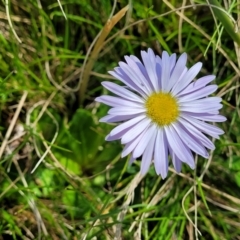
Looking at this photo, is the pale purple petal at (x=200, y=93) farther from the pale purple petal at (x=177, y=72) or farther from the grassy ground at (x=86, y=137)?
the grassy ground at (x=86, y=137)

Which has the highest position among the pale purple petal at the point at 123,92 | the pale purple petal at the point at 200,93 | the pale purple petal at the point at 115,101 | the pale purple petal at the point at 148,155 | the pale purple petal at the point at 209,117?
the pale purple petal at the point at 200,93

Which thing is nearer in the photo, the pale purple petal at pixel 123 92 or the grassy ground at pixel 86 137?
the pale purple petal at pixel 123 92

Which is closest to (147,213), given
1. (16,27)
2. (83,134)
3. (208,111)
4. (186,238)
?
(186,238)

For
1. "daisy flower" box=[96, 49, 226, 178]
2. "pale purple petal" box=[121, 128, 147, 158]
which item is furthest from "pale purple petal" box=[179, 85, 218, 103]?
"pale purple petal" box=[121, 128, 147, 158]

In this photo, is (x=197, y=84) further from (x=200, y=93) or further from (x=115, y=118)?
(x=115, y=118)

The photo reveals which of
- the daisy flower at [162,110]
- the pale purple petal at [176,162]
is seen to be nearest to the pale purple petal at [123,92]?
the daisy flower at [162,110]

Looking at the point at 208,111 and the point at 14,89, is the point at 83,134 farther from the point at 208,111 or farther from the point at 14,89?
the point at 208,111

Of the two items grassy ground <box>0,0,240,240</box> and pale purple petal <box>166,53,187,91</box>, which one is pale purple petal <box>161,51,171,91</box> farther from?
grassy ground <box>0,0,240,240</box>
